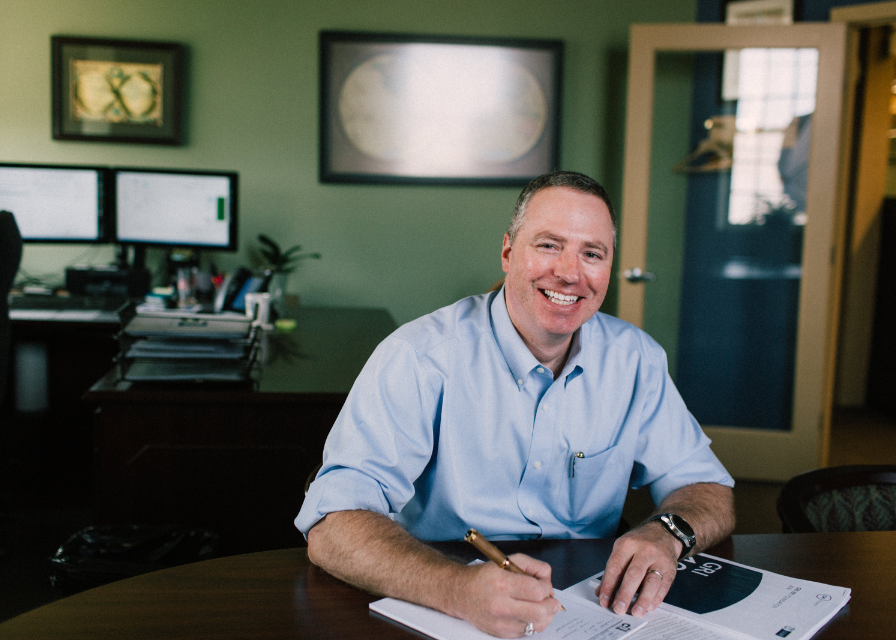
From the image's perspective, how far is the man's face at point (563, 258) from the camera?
1.16 m

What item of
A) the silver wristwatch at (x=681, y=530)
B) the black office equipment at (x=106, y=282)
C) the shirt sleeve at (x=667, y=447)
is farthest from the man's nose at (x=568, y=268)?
the black office equipment at (x=106, y=282)

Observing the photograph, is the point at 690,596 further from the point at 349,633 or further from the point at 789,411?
the point at 789,411

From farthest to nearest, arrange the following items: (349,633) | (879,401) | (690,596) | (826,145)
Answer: (879,401) < (826,145) < (690,596) < (349,633)

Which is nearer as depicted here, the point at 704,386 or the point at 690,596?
the point at 690,596

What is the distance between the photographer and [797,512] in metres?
1.21

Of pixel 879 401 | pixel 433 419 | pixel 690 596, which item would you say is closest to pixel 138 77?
pixel 433 419

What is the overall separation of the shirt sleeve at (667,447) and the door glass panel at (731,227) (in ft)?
7.06

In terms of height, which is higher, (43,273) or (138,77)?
(138,77)

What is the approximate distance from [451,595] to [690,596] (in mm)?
291

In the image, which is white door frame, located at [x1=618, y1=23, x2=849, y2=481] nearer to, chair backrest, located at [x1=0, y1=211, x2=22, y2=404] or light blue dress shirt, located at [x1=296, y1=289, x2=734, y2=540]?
light blue dress shirt, located at [x1=296, y1=289, x2=734, y2=540]

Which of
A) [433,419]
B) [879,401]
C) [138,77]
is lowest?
[879,401]

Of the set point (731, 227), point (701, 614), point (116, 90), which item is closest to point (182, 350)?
point (701, 614)

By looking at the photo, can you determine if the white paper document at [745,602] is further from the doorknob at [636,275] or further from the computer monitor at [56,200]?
the computer monitor at [56,200]

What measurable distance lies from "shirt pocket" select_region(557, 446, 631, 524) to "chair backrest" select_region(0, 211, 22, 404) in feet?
5.98
